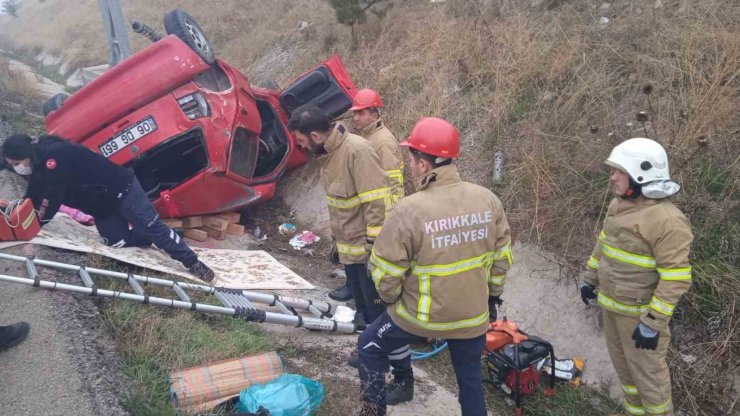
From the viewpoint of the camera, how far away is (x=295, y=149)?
6613 mm

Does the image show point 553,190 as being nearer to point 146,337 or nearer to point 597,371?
point 597,371

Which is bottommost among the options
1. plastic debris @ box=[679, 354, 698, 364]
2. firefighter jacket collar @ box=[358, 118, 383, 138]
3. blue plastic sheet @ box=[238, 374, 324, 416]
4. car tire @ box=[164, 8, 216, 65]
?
plastic debris @ box=[679, 354, 698, 364]

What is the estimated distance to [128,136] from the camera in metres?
5.12

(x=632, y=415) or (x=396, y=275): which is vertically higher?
(x=396, y=275)

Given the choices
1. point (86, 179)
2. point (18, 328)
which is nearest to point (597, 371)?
point (18, 328)

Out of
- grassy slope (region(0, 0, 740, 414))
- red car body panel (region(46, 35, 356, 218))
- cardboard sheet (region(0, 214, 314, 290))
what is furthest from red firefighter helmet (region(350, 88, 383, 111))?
cardboard sheet (region(0, 214, 314, 290))

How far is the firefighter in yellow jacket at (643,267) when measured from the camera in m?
2.71

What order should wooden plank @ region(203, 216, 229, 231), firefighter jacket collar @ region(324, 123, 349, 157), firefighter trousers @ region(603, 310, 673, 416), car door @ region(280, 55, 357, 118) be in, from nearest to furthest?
firefighter trousers @ region(603, 310, 673, 416) → firefighter jacket collar @ region(324, 123, 349, 157) → wooden plank @ region(203, 216, 229, 231) → car door @ region(280, 55, 357, 118)

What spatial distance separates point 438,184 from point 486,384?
194cm

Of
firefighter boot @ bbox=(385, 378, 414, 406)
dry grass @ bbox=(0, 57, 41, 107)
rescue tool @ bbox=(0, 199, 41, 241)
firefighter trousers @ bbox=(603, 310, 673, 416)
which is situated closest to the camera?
firefighter trousers @ bbox=(603, 310, 673, 416)

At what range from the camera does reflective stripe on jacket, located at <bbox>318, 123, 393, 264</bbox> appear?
139 inches

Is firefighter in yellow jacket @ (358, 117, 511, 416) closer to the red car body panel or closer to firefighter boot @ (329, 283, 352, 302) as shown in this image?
firefighter boot @ (329, 283, 352, 302)

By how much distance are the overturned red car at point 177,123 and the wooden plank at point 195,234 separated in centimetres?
23

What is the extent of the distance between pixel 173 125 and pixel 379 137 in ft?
6.92
